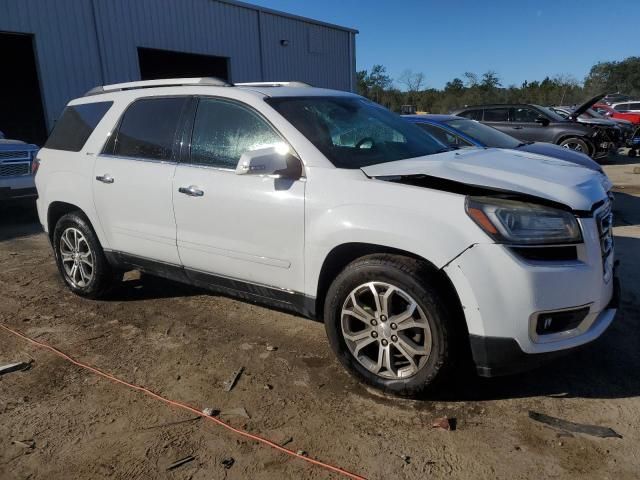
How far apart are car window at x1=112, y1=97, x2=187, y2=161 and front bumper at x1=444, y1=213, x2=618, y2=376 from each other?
2354 millimetres

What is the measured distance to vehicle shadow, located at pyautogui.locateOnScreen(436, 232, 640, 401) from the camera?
115 inches

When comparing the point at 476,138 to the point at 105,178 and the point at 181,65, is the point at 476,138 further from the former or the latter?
the point at 181,65

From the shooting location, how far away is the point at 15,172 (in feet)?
27.1

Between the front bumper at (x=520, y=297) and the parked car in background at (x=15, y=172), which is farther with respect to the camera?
the parked car in background at (x=15, y=172)

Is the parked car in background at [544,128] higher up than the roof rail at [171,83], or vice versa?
the roof rail at [171,83]

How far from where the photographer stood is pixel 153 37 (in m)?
15.0

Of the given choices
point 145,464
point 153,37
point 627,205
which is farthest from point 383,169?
point 153,37

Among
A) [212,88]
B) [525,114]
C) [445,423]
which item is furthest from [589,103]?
[445,423]

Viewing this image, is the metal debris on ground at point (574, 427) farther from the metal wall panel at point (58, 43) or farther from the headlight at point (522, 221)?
the metal wall panel at point (58, 43)

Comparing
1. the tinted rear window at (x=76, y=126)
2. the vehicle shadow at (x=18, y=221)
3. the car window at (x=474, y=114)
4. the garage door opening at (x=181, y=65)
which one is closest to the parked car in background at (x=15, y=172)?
the vehicle shadow at (x=18, y=221)

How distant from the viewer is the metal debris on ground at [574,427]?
8.38 feet

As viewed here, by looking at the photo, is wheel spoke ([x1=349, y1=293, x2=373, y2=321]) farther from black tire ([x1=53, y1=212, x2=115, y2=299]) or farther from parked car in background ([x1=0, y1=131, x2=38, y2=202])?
parked car in background ([x1=0, y1=131, x2=38, y2=202])

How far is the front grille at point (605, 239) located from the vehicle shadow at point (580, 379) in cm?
44

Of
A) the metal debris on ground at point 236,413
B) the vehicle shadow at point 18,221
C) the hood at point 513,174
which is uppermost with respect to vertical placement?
the hood at point 513,174
